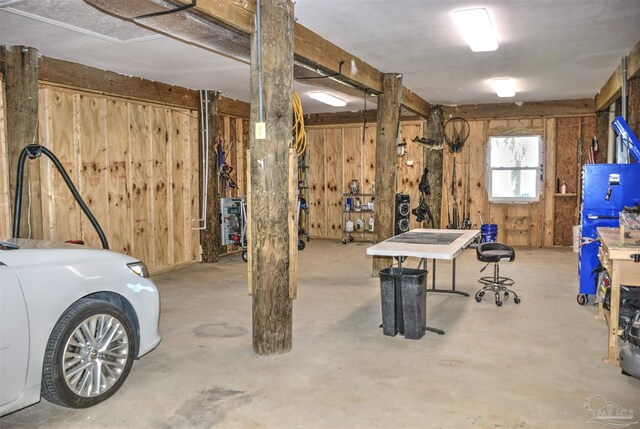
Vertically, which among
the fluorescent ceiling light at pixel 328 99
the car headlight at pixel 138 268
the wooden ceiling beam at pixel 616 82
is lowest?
the car headlight at pixel 138 268

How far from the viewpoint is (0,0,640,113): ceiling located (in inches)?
169

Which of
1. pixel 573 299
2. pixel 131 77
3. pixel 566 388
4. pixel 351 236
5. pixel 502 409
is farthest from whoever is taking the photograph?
pixel 351 236

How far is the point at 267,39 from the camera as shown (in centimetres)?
380

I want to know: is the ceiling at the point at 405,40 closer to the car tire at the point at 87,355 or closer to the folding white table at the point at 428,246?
the folding white table at the point at 428,246

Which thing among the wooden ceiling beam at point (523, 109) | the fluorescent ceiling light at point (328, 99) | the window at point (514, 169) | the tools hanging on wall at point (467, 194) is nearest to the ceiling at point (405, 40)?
the fluorescent ceiling light at point (328, 99)

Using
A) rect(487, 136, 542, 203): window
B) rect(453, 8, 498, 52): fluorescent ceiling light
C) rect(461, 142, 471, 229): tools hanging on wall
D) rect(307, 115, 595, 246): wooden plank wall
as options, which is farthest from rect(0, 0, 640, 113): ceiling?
rect(461, 142, 471, 229): tools hanging on wall

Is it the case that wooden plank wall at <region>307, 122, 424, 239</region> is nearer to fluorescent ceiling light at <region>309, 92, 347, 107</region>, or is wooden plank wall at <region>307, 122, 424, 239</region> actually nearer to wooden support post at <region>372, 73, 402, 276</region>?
fluorescent ceiling light at <region>309, 92, 347, 107</region>

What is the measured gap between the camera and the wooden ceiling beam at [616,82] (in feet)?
18.2

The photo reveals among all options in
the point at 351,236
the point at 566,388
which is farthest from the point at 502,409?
the point at 351,236

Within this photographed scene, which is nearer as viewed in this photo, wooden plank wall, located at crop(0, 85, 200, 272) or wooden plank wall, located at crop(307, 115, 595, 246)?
wooden plank wall, located at crop(0, 85, 200, 272)

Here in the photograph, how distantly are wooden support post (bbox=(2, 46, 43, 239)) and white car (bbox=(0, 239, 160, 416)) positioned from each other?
7.47ft

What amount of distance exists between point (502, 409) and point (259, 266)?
1889 millimetres

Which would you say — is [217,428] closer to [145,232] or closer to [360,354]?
[360,354]

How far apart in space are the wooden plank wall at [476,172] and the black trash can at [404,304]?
6240 mm
